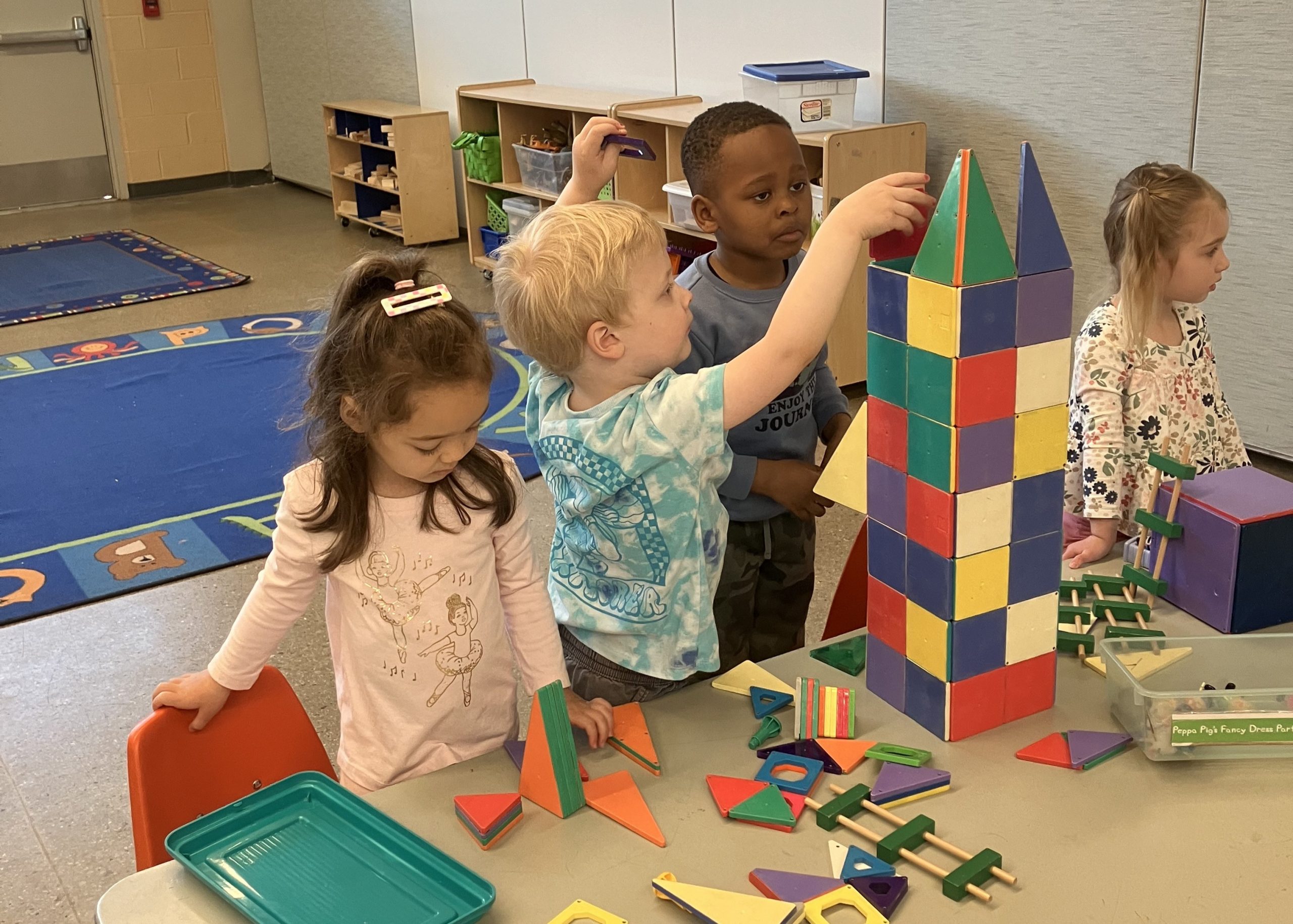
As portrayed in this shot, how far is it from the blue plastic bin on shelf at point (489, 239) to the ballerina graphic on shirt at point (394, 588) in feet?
14.9

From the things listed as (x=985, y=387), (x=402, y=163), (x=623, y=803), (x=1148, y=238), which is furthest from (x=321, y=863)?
(x=402, y=163)

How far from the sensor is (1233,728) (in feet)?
3.47

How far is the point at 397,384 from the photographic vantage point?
1181 mm

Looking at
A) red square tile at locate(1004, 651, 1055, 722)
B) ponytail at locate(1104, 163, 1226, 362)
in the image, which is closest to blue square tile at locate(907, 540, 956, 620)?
red square tile at locate(1004, 651, 1055, 722)

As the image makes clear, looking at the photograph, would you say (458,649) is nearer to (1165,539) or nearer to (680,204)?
(1165,539)

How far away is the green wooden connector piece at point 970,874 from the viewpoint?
0.91 meters

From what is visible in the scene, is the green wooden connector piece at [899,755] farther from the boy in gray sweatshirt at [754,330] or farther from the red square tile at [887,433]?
the boy in gray sweatshirt at [754,330]

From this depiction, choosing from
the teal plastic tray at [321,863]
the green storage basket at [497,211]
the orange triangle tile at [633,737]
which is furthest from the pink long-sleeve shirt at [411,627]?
the green storage basket at [497,211]

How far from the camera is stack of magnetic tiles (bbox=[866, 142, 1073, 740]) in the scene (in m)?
1.01

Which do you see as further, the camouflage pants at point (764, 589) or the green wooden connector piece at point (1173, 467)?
the camouflage pants at point (764, 589)

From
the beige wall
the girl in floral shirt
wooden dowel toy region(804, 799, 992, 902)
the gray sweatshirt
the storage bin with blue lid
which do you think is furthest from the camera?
the beige wall

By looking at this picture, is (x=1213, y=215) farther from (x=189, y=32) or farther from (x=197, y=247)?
(x=189, y=32)

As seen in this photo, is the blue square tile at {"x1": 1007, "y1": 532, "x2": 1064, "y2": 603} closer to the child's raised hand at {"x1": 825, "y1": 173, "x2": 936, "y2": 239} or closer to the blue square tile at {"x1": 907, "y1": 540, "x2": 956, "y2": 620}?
the blue square tile at {"x1": 907, "y1": 540, "x2": 956, "y2": 620}

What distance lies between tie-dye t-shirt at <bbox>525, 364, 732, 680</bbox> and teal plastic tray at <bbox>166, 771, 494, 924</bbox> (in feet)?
1.15
